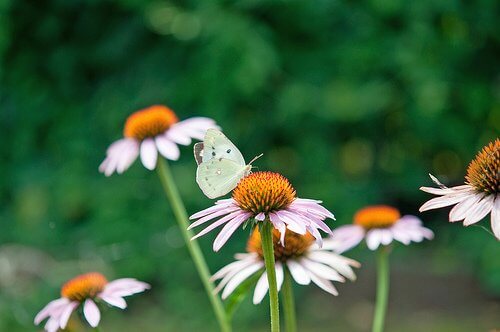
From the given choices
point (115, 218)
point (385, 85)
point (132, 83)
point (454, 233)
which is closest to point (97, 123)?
point (132, 83)

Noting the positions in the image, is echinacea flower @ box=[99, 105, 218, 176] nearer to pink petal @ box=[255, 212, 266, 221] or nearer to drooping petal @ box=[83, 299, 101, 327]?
drooping petal @ box=[83, 299, 101, 327]

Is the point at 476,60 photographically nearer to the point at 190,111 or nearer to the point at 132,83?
the point at 190,111

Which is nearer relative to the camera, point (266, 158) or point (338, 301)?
point (266, 158)

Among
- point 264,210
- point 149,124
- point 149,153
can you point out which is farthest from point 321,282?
point 149,124

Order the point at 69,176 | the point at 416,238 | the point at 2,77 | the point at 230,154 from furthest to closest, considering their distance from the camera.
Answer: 1. the point at 2,77
2. the point at 69,176
3. the point at 416,238
4. the point at 230,154

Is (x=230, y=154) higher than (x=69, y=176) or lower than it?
lower

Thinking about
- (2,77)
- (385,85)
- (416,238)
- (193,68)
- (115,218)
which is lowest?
(416,238)
